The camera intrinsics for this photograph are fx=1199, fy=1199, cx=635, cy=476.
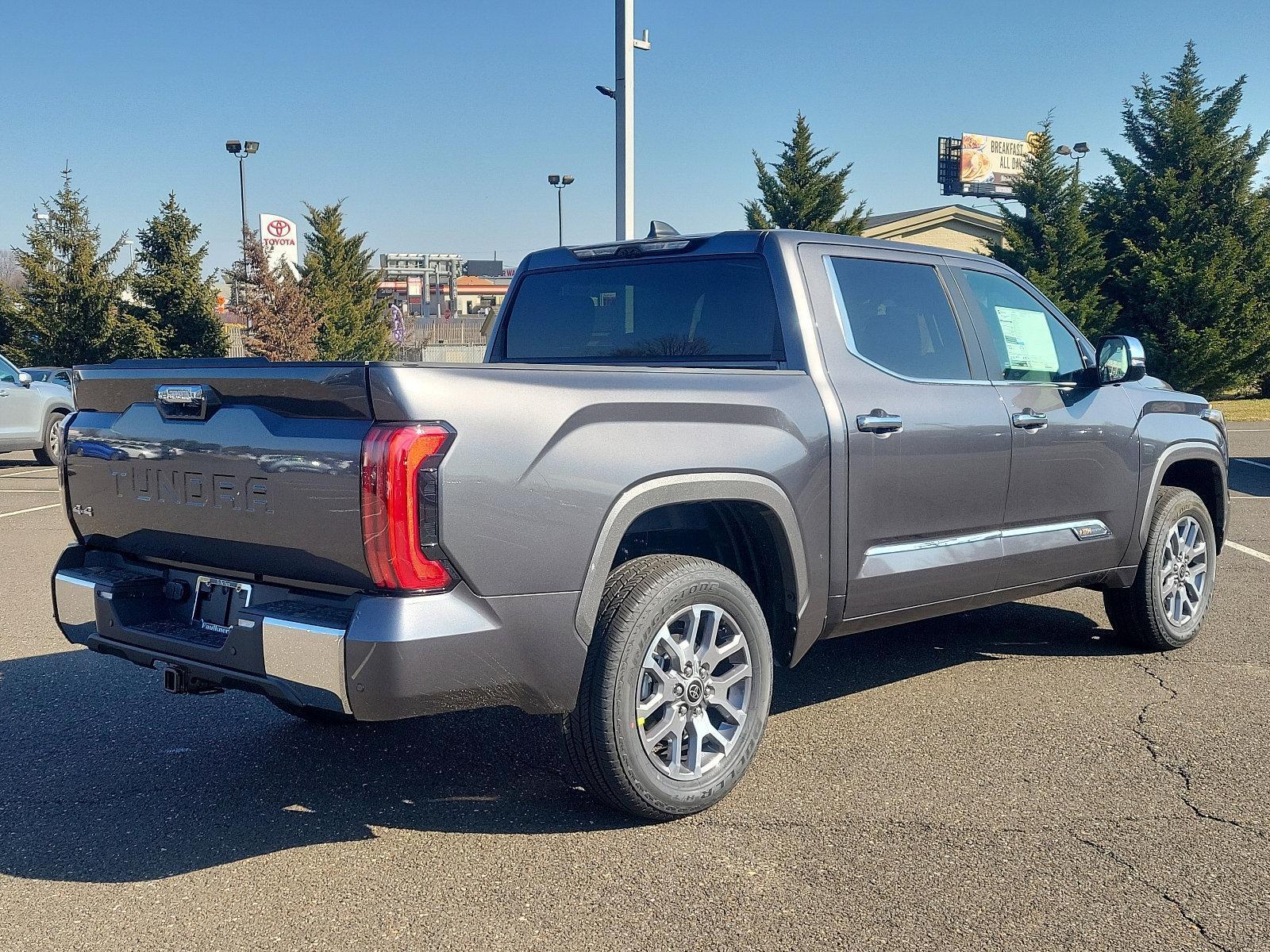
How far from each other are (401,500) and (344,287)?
1633 inches

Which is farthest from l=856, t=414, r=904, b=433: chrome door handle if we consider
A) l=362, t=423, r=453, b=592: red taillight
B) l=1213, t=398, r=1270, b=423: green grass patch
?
l=1213, t=398, r=1270, b=423: green grass patch

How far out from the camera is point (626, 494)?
3584mm

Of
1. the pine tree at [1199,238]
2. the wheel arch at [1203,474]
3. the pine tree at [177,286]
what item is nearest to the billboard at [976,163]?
the pine tree at [1199,238]

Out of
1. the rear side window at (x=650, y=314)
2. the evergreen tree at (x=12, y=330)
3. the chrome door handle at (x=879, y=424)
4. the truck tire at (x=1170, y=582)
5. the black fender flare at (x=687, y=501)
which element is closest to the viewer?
the black fender flare at (x=687, y=501)

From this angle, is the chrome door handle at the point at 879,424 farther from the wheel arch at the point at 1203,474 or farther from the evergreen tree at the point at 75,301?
the evergreen tree at the point at 75,301

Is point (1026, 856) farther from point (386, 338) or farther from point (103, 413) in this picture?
point (386, 338)

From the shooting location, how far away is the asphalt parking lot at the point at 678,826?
3.12 meters

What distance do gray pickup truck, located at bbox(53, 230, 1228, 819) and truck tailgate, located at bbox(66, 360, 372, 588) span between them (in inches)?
0.4

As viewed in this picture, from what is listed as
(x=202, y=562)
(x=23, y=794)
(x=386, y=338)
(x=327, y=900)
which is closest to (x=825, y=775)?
(x=327, y=900)

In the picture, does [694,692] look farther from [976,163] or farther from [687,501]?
[976,163]

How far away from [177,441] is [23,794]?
4.71 feet

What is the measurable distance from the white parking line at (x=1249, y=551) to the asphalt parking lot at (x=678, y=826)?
340 centimetres

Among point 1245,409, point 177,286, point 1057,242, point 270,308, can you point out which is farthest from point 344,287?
point 1245,409

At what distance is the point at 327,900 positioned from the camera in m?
3.26
